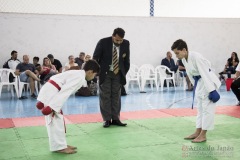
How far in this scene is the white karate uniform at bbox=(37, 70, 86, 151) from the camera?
3.77 m

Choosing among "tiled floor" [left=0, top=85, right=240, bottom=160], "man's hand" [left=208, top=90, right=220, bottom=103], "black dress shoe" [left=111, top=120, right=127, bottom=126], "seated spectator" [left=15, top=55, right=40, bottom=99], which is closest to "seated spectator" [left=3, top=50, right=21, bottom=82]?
"seated spectator" [left=15, top=55, right=40, bottom=99]

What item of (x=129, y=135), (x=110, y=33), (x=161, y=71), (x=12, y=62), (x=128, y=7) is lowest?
(x=129, y=135)

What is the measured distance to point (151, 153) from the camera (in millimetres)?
3984

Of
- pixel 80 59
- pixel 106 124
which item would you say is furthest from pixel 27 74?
pixel 106 124

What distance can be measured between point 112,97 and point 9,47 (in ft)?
25.1

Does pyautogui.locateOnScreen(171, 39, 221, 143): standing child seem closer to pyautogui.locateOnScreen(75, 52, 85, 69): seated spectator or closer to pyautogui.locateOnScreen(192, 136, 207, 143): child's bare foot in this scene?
pyautogui.locateOnScreen(192, 136, 207, 143): child's bare foot

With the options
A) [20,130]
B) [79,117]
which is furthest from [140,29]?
[20,130]

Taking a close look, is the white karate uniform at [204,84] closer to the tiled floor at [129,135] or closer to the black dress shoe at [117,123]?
the tiled floor at [129,135]

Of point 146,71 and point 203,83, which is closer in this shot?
point 203,83

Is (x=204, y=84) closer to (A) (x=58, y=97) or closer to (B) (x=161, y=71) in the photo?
(A) (x=58, y=97)

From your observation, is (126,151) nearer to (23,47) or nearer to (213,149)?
(213,149)

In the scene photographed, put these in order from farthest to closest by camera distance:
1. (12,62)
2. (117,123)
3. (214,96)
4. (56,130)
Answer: (12,62), (117,123), (214,96), (56,130)

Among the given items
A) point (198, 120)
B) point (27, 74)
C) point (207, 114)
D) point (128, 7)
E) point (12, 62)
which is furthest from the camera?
point (128, 7)

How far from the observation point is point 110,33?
13.4m
